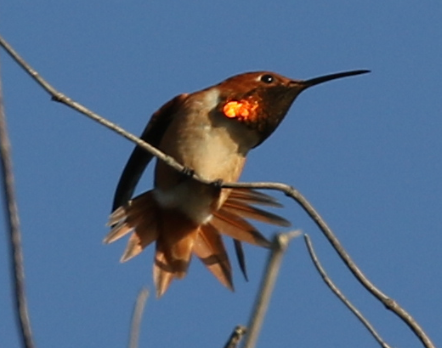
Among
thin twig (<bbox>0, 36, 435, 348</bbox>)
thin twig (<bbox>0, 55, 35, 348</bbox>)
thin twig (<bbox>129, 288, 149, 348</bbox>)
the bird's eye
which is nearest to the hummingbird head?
the bird's eye

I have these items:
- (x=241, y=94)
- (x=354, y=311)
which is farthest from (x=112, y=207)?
(x=354, y=311)

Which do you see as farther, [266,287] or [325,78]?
[325,78]

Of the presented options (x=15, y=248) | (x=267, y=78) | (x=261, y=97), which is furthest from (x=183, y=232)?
(x=15, y=248)

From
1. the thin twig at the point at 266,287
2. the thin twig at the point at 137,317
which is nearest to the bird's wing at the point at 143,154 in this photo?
the thin twig at the point at 137,317

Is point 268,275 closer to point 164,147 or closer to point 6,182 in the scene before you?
point 6,182

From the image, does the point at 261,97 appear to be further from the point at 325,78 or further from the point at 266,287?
the point at 266,287

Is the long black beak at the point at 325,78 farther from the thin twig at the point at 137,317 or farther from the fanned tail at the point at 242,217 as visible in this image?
the thin twig at the point at 137,317
